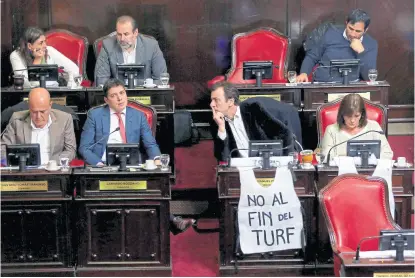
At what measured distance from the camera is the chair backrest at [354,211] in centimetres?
538

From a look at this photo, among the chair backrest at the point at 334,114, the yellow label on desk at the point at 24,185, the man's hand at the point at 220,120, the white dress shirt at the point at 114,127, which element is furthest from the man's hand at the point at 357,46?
the yellow label on desk at the point at 24,185

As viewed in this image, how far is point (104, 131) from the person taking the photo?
6715mm

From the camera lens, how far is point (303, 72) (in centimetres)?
830

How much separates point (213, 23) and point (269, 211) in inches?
127

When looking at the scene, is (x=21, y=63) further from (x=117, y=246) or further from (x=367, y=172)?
(x=367, y=172)

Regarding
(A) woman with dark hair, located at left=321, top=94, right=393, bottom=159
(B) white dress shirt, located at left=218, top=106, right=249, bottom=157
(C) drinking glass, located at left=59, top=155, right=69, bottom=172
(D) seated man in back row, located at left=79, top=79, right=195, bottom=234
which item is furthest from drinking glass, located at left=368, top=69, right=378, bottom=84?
(C) drinking glass, located at left=59, top=155, right=69, bottom=172

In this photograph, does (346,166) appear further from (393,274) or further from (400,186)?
(393,274)

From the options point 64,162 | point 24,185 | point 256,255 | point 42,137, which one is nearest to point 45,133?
point 42,137

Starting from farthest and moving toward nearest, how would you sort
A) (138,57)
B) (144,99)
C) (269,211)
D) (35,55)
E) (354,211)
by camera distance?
(138,57) < (35,55) < (144,99) < (269,211) < (354,211)

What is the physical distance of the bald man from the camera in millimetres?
6703

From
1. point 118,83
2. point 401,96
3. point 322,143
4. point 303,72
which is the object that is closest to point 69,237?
point 118,83

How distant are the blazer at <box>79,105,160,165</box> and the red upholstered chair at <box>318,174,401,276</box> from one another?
66.2 inches

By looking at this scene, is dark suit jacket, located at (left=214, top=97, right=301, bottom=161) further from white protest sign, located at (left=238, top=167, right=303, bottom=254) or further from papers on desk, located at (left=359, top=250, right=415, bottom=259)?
papers on desk, located at (left=359, top=250, right=415, bottom=259)

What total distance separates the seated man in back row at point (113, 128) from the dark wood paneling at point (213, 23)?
2.22 metres
